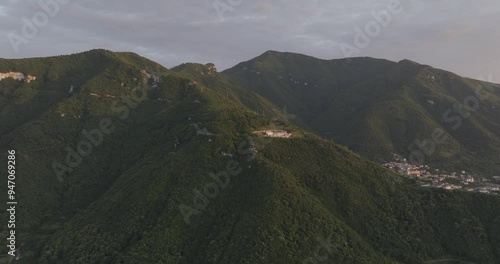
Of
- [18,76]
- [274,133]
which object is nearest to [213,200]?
[274,133]

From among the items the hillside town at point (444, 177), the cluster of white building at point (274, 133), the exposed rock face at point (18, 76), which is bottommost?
the hillside town at point (444, 177)

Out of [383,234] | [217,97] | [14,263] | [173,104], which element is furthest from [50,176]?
[383,234]

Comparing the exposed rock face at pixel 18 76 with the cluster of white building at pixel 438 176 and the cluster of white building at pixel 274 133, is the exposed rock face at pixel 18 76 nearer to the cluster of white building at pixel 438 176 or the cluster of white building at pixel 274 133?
the cluster of white building at pixel 274 133

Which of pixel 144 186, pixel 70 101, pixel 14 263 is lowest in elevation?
pixel 14 263

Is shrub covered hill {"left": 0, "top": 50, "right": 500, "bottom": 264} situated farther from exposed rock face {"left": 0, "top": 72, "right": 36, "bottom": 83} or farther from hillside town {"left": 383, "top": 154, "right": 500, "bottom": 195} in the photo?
hillside town {"left": 383, "top": 154, "right": 500, "bottom": 195}

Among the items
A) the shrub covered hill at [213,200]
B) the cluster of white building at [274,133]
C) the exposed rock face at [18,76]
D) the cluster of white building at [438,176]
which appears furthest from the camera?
the exposed rock face at [18,76]

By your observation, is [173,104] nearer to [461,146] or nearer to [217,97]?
[217,97]

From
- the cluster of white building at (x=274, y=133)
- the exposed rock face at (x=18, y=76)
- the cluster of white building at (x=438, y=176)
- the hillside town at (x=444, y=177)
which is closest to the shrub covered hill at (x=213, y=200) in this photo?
the cluster of white building at (x=274, y=133)

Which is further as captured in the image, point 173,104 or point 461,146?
point 461,146
